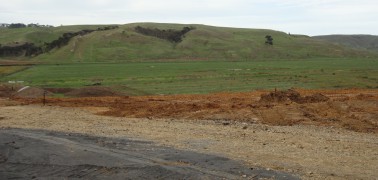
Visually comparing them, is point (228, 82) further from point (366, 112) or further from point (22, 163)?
point (22, 163)

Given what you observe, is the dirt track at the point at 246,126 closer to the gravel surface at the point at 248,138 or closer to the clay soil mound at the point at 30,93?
the gravel surface at the point at 248,138

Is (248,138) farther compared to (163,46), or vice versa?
(163,46)

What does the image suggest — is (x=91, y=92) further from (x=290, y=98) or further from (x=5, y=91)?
(x=290, y=98)

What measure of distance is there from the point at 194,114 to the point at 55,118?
686 centimetres

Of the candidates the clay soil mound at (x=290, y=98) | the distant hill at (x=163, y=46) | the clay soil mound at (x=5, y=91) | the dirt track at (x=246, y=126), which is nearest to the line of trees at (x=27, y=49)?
the distant hill at (x=163, y=46)

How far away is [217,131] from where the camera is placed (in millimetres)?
18953

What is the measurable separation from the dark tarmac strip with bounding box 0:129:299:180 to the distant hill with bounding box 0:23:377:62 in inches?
2828

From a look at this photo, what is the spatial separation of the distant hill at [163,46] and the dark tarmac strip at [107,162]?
71.8 meters

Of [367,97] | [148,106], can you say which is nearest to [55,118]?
[148,106]

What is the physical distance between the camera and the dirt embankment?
69.3 ft

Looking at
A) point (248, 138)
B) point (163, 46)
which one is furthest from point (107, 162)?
point (163, 46)

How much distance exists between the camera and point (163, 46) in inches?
4166

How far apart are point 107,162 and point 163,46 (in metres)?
93.7

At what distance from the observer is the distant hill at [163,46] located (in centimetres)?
9306
